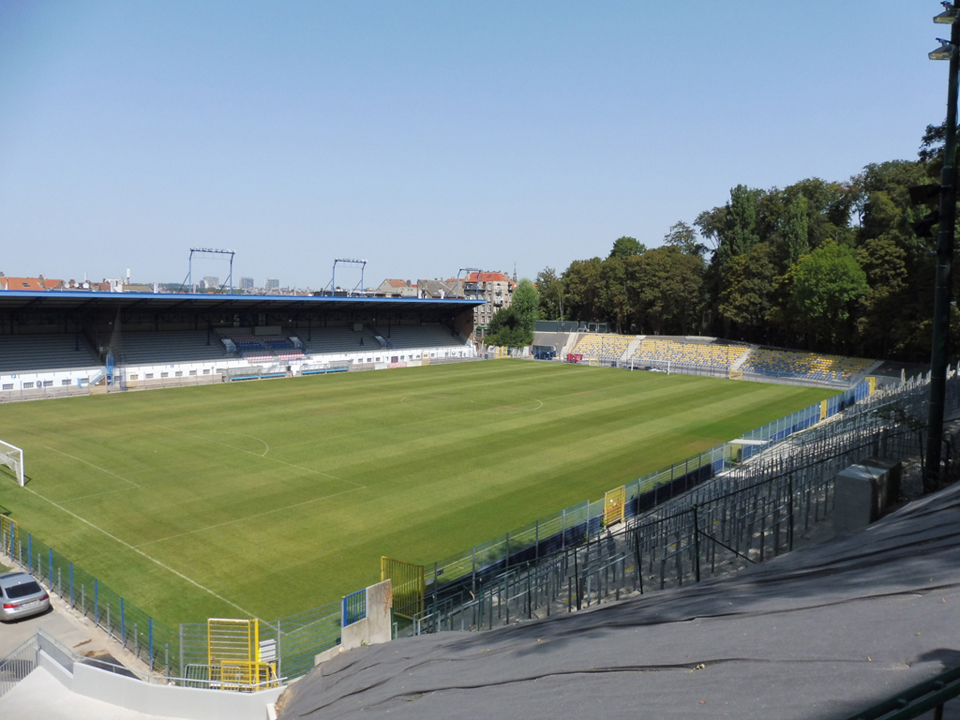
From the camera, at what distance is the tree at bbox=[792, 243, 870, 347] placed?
5734 cm

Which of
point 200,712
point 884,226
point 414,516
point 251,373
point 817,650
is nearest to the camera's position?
point 817,650

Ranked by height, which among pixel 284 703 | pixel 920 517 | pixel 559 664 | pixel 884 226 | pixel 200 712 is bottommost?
pixel 200 712

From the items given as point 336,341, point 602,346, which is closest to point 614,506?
→ point 336,341

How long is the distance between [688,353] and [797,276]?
45.3ft

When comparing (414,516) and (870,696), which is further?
(414,516)

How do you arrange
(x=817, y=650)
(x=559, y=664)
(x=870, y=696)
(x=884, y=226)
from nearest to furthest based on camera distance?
1. (x=870, y=696)
2. (x=817, y=650)
3. (x=559, y=664)
4. (x=884, y=226)

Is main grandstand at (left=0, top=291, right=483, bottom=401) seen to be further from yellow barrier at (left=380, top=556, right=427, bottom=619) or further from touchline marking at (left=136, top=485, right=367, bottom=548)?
yellow barrier at (left=380, top=556, right=427, bottom=619)

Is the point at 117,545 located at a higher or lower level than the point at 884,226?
lower

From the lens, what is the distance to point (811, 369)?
197 feet

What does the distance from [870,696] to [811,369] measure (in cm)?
6282

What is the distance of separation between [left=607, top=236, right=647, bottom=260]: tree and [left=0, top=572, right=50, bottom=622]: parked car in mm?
100259

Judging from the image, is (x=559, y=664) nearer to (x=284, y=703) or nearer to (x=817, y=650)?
(x=817, y=650)

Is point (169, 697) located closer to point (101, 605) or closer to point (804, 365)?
point (101, 605)

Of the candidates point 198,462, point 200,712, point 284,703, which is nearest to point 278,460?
point 198,462
